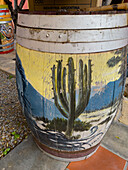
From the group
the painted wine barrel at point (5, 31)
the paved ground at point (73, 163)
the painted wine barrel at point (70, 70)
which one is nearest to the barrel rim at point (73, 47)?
the painted wine barrel at point (70, 70)

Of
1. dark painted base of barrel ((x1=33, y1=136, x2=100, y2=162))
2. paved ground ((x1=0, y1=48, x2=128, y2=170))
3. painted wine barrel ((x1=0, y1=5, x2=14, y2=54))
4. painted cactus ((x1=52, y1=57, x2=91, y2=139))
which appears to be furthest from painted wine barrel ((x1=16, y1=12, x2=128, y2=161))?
painted wine barrel ((x1=0, y1=5, x2=14, y2=54))

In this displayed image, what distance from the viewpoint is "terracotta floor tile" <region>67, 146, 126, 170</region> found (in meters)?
1.36

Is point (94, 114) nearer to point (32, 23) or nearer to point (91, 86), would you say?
point (91, 86)

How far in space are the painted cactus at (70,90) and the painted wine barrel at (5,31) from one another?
3702 millimetres

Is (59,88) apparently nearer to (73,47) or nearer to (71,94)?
(71,94)

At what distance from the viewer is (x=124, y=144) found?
1.60 metres

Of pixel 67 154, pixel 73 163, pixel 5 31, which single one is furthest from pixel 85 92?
pixel 5 31

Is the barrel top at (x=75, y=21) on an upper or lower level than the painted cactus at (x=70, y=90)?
upper

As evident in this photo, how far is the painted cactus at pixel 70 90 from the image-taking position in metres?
0.93

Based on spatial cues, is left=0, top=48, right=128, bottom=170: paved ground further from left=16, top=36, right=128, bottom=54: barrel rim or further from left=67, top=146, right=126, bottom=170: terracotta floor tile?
left=16, top=36, right=128, bottom=54: barrel rim

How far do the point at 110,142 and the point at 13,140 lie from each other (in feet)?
3.28

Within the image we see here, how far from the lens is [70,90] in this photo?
0.96 metres

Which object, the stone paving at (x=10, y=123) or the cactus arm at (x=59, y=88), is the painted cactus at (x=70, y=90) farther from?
the stone paving at (x=10, y=123)

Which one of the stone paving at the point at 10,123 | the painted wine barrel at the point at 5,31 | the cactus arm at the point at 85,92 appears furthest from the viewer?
the painted wine barrel at the point at 5,31
